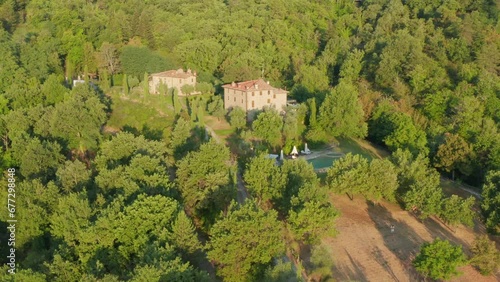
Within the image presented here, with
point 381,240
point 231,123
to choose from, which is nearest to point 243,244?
point 381,240

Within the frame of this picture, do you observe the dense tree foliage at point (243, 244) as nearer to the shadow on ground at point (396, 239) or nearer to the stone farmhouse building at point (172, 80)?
the shadow on ground at point (396, 239)

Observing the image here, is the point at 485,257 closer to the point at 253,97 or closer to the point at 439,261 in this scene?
the point at 439,261

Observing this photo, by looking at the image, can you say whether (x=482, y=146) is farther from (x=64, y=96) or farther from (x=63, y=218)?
(x=64, y=96)

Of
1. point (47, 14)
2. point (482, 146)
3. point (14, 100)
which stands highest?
point (47, 14)

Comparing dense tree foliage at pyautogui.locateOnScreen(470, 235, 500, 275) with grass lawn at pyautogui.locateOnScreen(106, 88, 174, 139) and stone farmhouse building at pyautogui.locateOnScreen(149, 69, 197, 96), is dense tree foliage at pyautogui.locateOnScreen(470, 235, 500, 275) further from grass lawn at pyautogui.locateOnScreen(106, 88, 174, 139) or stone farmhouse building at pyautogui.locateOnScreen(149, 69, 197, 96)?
stone farmhouse building at pyautogui.locateOnScreen(149, 69, 197, 96)

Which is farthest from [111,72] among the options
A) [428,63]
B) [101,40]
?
[428,63]

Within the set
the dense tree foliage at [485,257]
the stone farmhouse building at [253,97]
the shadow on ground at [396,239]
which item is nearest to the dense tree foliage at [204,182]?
the shadow on ground at [396,239]
